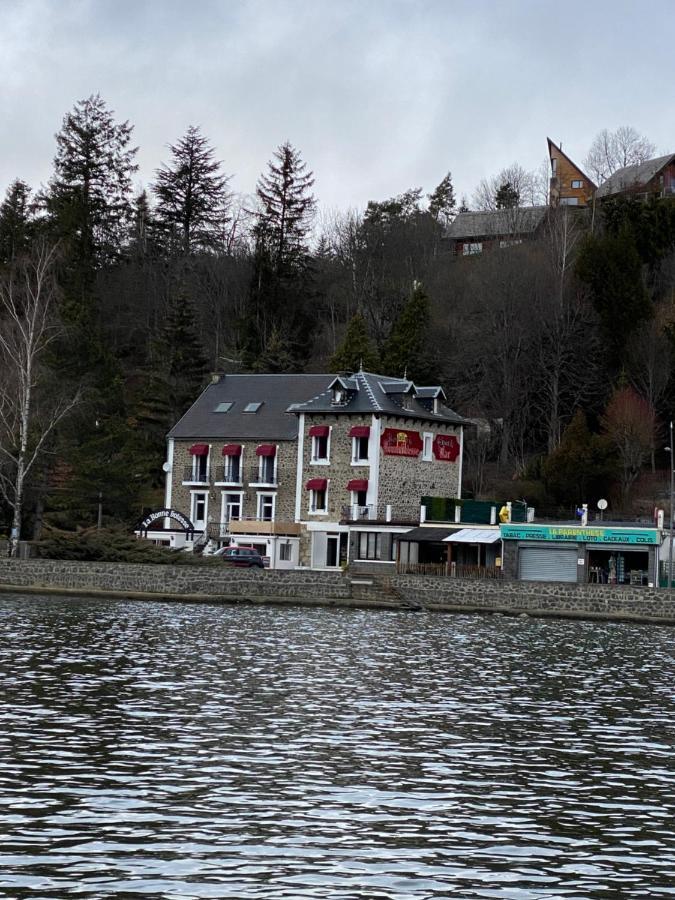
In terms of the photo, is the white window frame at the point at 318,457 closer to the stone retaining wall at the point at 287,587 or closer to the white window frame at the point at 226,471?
the white window frame at the point at 226,471

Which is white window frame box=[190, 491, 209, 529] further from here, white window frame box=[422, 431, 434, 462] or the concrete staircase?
the concrete staircase

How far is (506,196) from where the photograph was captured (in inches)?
4557

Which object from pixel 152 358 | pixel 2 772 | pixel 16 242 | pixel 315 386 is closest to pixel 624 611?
pixel 315 386

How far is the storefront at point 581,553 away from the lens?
59219 mm

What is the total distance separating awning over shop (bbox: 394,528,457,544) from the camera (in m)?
65.9

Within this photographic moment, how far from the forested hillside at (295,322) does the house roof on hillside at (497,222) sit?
91.7 inches

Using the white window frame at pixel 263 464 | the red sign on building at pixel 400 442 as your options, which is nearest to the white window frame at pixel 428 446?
the red sign on building at pixel 400 442

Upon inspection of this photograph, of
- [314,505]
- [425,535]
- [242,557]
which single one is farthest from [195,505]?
[425,535]

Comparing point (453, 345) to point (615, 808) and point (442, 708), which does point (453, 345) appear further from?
point (615, 808)

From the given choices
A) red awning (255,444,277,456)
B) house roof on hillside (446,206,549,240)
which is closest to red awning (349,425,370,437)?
red awning (255,444,277,456)

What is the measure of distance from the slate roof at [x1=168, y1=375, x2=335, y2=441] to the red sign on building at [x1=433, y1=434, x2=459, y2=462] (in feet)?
22.8

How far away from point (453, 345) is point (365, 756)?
70873mm

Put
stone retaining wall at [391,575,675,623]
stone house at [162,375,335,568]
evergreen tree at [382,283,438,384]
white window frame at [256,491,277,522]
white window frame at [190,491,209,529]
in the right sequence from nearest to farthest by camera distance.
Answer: stone retaining wall at [391,575,675,623], stone house at [162,375,335,568], white window frame at [256,491,277,522], white window frame at [190,491,209,529], evergreen tree at [382,283,438,384]

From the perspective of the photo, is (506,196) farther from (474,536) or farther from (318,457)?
A: (474,536)
